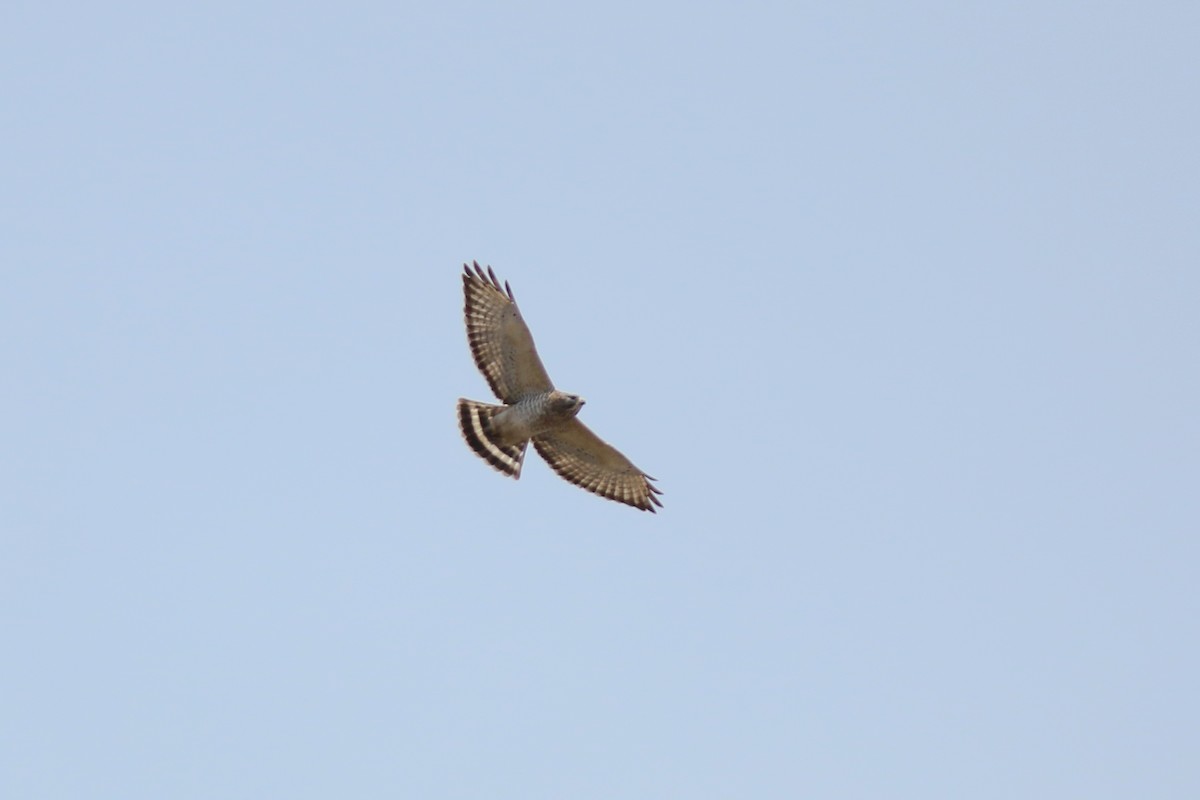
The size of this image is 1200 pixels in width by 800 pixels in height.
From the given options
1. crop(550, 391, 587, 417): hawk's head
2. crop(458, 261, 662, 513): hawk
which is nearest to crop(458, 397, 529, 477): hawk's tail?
crop(458, 261, 662, 513): hawk

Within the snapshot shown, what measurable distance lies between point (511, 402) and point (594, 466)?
161cm

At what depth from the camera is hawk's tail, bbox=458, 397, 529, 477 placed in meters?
23.7

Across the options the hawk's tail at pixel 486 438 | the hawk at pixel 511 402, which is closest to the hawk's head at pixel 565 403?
the hawk at pixel 511 402

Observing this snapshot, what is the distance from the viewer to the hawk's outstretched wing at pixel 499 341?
23.1 m

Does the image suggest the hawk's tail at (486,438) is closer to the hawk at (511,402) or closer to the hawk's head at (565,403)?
the hawk at (511,402)

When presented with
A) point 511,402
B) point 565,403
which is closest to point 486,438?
point 511,402

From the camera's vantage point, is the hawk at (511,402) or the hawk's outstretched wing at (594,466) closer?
the hawk at (511,402)

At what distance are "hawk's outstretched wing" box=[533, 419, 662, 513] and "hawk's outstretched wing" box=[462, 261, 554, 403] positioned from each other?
756 mm

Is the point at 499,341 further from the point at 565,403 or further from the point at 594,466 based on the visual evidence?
the point at 594,466

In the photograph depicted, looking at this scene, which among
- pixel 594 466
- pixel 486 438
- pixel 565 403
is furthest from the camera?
pixel 594 466

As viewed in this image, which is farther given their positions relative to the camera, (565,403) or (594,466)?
(594,466)

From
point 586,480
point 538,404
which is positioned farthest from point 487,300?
point 586,480

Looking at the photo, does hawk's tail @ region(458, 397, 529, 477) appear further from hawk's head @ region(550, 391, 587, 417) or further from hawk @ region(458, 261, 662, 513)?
hawk's head @ region(550, 391, 587, 417)

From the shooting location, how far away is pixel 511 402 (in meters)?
23.6
